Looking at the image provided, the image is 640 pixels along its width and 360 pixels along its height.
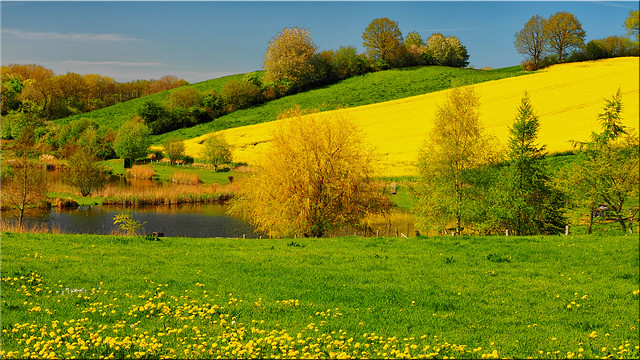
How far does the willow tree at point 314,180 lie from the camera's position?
102 ft

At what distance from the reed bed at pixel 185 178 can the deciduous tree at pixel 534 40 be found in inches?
2897

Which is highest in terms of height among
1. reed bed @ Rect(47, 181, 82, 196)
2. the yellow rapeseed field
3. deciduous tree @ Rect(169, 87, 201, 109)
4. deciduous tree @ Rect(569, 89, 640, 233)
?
deciduous tree @ Rect(169, 87, 201, 109)

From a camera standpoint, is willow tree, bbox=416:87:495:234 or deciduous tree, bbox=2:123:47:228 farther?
willow tree, bbox=416:87:495:234

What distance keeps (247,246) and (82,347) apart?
13688 mm

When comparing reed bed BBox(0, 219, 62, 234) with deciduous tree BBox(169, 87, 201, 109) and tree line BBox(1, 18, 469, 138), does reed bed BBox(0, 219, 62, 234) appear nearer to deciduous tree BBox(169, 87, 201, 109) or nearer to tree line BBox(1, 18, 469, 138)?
tree line BBox(1, 18, 469, 138)

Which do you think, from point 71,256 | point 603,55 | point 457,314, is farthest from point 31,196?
point 603,55

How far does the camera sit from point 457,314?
12.3 metres

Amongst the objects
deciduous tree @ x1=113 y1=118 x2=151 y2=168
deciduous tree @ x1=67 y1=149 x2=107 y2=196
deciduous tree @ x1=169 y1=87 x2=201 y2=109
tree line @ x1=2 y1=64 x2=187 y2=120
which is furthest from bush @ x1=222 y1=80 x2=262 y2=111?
deciduous tree @ x1=67 y1=149 x2=107 y2=196

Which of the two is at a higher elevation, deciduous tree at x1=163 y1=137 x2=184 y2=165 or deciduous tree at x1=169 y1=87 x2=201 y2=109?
deciduous tree at x1=169 y1=87 x2=201 y2=109

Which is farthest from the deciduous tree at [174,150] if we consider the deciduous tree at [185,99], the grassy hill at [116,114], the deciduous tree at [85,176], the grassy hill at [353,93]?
the deciduous tree at [185,99]

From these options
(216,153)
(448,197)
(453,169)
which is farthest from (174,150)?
(448,197)

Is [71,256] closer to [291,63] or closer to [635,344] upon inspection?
[635,344]

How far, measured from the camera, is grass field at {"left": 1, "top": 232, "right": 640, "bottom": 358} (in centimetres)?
997

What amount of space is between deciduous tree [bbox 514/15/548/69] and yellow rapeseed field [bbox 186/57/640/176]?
642cm
